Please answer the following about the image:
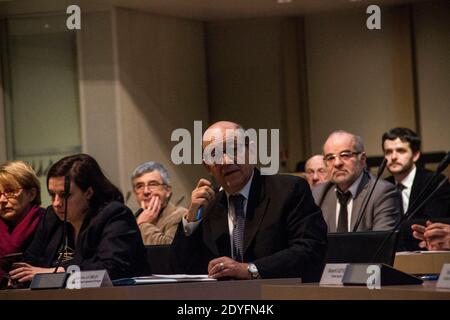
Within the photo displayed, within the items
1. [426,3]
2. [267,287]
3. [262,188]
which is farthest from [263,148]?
[267,287]

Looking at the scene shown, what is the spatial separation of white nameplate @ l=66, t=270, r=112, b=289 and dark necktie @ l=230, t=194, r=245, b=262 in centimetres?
82

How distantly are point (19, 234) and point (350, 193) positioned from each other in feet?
6.57

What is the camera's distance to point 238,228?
4156 mm

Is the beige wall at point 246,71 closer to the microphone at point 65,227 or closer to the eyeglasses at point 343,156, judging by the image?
the eyeglasses at point 343,156

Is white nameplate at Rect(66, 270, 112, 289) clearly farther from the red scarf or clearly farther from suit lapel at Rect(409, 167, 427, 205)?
suit lapel at Rect(409, 167, 427, 205)

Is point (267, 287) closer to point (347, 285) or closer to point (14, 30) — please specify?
point (347, 285)

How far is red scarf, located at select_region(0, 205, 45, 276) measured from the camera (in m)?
5.29

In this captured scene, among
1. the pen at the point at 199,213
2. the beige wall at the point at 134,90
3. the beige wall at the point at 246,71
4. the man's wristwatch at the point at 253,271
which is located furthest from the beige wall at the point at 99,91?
the man's wristwatch at the point at 253,271

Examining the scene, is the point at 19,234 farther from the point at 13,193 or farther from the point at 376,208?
the point at 376,208

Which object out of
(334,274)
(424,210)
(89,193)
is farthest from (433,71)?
(334,274)

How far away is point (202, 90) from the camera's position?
35.4 ft

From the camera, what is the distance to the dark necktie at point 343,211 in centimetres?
616

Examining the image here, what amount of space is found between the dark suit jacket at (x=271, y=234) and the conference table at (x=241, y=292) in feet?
1.21
